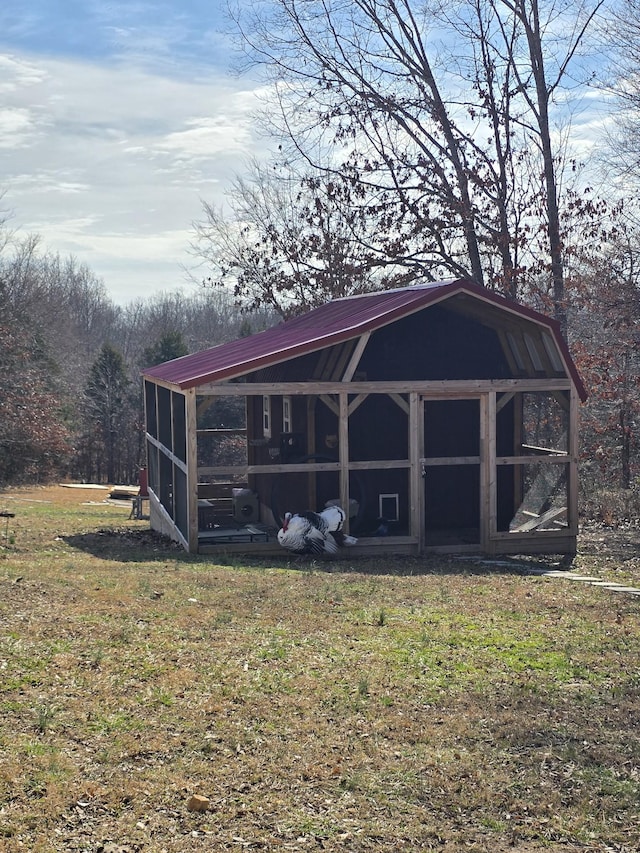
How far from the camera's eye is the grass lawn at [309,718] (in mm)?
4828

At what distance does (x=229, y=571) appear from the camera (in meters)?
11.6

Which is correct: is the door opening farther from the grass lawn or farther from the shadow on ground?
the grass lawn

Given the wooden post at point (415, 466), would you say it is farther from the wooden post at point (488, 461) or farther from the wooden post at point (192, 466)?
the wooden post at point (192, 466)

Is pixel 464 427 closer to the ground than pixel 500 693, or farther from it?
farther from it

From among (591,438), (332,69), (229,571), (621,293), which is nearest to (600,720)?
(229,571)

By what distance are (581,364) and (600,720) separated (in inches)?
672

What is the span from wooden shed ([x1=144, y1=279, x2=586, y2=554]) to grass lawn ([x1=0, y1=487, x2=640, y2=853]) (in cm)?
357

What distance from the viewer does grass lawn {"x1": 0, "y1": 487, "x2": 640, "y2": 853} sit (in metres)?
4.83

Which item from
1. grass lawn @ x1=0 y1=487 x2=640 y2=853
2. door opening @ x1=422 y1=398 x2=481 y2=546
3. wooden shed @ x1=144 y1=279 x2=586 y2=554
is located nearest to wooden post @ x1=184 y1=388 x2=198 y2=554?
wooden shed @ x1=144 y1=279 x2=586 y2=554

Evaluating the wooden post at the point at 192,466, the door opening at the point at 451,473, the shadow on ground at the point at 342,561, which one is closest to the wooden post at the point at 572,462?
the shadow on ground at the point at 342,561

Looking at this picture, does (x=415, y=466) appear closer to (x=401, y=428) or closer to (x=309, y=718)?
(x=401, y=428)

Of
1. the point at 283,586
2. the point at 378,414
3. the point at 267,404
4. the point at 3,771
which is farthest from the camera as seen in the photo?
the point at 267,404

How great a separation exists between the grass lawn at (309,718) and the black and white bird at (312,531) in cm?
283

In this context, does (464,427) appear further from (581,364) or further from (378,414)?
(581,364)
